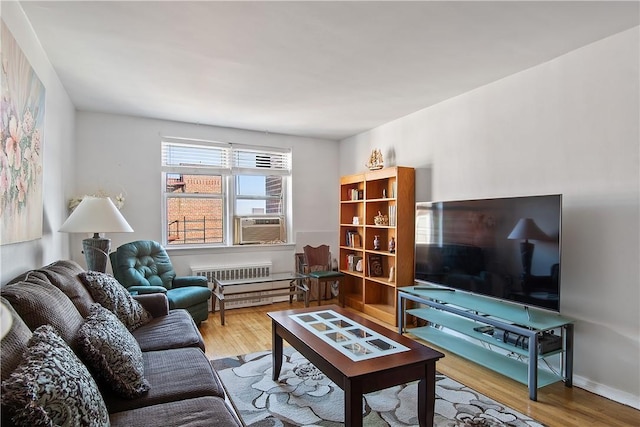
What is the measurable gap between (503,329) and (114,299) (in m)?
2.76

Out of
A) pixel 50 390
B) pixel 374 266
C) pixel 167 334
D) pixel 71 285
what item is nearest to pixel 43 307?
pixel 71 285

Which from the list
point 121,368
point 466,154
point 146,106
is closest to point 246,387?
point 121,368

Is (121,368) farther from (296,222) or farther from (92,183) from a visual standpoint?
(296,222)

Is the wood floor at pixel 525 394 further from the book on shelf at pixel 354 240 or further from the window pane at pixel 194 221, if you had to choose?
the book on shelf at pixel 354 240

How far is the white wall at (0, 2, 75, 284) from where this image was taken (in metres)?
1.98

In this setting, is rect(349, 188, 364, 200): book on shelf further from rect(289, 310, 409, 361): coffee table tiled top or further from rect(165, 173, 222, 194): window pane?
rect(289, 310, 409, 361): coffee table tiled top

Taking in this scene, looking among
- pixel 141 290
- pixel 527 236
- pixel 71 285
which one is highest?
pixel 527 236

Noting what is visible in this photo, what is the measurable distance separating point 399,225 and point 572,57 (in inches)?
84.9

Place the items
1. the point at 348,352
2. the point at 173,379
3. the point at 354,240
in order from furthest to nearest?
the point at 354,240 < the point at 348,352 < the point at 173,379

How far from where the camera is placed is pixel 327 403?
2.34 meters

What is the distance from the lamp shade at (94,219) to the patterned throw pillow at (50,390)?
178cm

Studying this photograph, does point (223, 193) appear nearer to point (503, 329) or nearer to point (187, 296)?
point (187, 296)

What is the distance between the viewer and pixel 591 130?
8.39ft

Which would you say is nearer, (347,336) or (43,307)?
(43,307)
